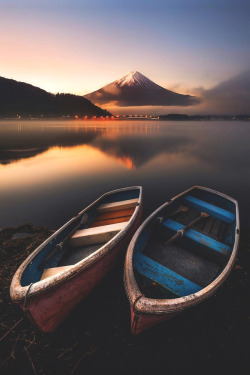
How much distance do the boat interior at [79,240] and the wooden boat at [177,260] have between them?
1.12 metres

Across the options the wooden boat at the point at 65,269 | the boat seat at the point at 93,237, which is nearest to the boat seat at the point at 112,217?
the wooden boat at the point at 65,269

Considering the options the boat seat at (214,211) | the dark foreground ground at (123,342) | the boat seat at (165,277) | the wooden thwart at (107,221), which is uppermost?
the boat seat at (214,211)

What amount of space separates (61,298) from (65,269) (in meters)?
0.51

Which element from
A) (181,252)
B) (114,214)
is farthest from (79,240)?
(181,252)

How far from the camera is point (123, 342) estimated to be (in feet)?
11.7

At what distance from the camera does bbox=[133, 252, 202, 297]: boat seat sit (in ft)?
11.6

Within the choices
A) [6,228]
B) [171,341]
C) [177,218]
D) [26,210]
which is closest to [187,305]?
[171,341]

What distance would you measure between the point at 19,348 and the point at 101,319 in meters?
1.58

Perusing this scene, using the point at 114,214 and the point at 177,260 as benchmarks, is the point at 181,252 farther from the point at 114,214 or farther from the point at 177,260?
the point at 114,214

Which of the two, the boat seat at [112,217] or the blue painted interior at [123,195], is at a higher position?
the blue painted interior at [123,195]

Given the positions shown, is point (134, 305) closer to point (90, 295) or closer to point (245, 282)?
point (90, 295)

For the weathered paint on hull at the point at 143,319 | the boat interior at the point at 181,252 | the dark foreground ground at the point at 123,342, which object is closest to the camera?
the weathered paint on hull at the point at 143,319

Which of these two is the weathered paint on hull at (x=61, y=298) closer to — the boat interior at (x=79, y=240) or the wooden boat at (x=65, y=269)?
the wooden boat at (x=65, y=269)

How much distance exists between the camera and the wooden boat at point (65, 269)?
3.11 m
